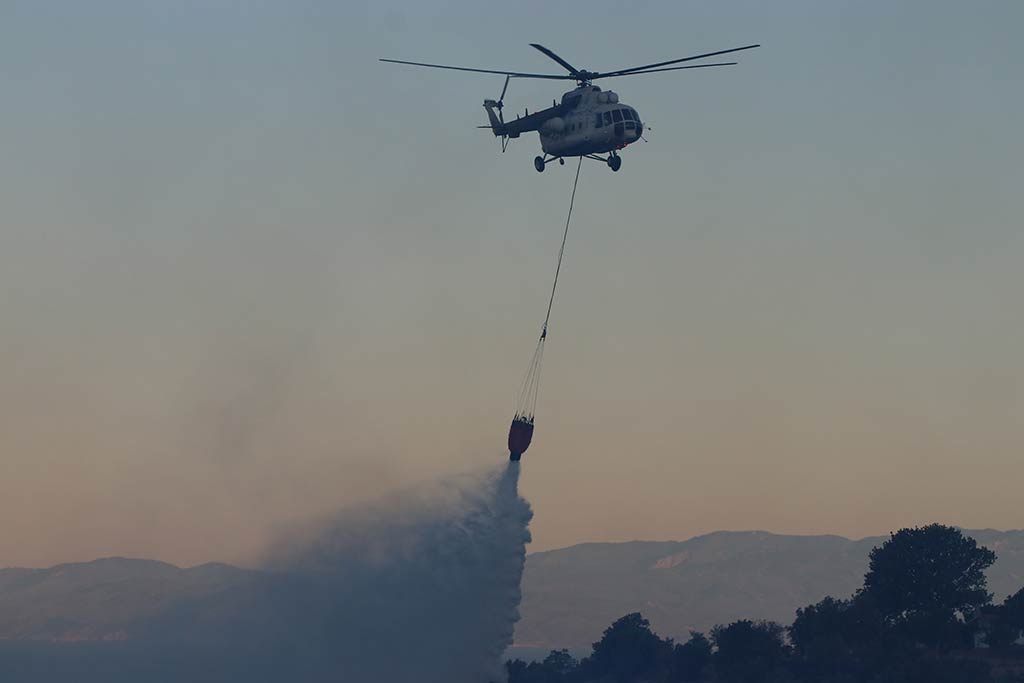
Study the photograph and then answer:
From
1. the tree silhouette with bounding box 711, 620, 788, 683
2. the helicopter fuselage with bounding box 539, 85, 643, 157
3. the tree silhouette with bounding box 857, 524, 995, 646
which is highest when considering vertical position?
the helicopter fuselage with bounding box 539, 85, 643, 157

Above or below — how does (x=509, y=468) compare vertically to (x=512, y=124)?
below

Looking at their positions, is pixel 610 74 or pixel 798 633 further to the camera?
pixel 798 633


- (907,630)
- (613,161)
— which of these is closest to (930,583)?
(907,630)

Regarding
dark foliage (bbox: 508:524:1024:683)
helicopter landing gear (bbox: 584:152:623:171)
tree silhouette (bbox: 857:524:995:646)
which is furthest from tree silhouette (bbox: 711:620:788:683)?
helicopter landing gear (bbox: 584:152:623:171)

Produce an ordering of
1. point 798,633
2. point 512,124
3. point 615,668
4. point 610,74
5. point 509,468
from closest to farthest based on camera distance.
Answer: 1. point 610,74
2. point 512,124
3. point 509,468
4. point 798,633
5. point 615,668

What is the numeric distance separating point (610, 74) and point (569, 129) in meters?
4.60

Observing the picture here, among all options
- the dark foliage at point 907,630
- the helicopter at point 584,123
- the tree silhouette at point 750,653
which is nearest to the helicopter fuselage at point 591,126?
the helicopter at point 584,123

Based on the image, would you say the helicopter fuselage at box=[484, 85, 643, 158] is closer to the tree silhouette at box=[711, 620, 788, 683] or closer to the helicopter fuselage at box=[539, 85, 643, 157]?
the helicopter fuselage at box=[539, 85, 643, 157]

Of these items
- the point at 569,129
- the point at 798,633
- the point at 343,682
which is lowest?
the point at 343,682

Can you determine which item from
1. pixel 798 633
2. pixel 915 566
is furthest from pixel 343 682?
pixel 915 566

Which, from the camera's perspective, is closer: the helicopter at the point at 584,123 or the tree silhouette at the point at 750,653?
the helicopter at the point at 584,123

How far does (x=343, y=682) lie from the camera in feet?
474

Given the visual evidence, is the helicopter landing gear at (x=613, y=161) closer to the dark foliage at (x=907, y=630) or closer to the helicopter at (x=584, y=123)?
the helicopter at (x=584, y=123)

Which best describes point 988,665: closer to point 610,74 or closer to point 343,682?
point 343,682
